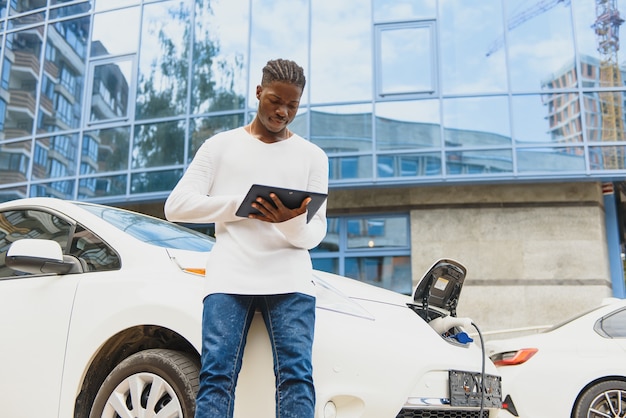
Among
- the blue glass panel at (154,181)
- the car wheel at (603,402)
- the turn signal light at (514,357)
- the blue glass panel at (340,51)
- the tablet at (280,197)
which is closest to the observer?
the tablet at (280,197)

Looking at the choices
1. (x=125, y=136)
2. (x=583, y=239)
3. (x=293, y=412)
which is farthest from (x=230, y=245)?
(x=125, y=136)

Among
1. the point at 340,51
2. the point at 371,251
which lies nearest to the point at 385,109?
the point at 340,51

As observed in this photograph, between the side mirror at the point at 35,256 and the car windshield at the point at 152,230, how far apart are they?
1.18 feet

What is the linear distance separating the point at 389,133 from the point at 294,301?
945cm

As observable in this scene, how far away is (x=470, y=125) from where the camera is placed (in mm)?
11375

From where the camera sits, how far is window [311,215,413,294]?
11812mm

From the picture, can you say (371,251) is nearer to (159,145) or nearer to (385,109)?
(385,109)

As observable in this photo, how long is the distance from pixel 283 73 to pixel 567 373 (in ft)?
12.4

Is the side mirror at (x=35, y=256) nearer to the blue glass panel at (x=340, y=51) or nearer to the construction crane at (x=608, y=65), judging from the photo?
the blue glass panel at (x=340, y=51)

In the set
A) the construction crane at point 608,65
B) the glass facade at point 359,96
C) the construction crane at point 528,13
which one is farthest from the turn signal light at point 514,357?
the construction crane at point 528,13

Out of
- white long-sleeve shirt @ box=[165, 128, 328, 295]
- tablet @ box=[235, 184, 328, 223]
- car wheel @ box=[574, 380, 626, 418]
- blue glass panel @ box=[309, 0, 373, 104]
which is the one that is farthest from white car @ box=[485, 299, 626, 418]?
blue glass panel @ box=[309, 0, 373, 104]

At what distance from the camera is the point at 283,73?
2.42 meters

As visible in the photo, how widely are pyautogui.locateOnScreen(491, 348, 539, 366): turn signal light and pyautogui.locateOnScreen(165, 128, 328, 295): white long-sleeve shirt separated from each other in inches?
128

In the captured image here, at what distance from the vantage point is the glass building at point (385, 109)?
11.3 metres
